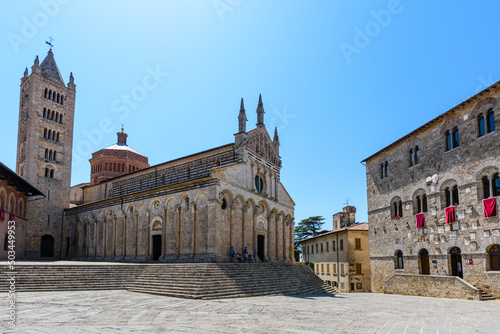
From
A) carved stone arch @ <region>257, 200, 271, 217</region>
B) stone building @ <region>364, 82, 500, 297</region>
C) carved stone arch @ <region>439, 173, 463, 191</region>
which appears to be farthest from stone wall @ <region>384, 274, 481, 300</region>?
carved stone arch @ <region>257, 200, 271, 217</region>

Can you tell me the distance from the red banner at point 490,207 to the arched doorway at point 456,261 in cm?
295

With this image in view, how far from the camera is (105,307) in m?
13.7

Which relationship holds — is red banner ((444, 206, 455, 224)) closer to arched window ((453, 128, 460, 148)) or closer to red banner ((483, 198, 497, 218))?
red banner ((483, 198, 497, 218))

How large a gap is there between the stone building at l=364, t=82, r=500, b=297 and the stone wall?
137mm

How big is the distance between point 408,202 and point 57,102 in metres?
36.6

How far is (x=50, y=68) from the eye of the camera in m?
42.0

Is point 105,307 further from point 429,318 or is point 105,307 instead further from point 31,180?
point 31,180

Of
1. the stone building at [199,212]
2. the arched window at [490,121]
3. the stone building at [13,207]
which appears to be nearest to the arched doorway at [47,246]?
the stone building at [199,212]

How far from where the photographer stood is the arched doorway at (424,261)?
23.2 metres

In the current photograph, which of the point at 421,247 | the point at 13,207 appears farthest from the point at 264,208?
the point at 13,207

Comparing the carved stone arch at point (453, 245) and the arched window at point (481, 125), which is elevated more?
the arched window at point (481, 125)

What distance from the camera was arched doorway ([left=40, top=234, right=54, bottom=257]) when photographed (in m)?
38.2

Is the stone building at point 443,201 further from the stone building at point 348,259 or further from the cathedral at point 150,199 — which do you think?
the stone building at point 348,259

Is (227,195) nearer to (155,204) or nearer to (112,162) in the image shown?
(155,204)
